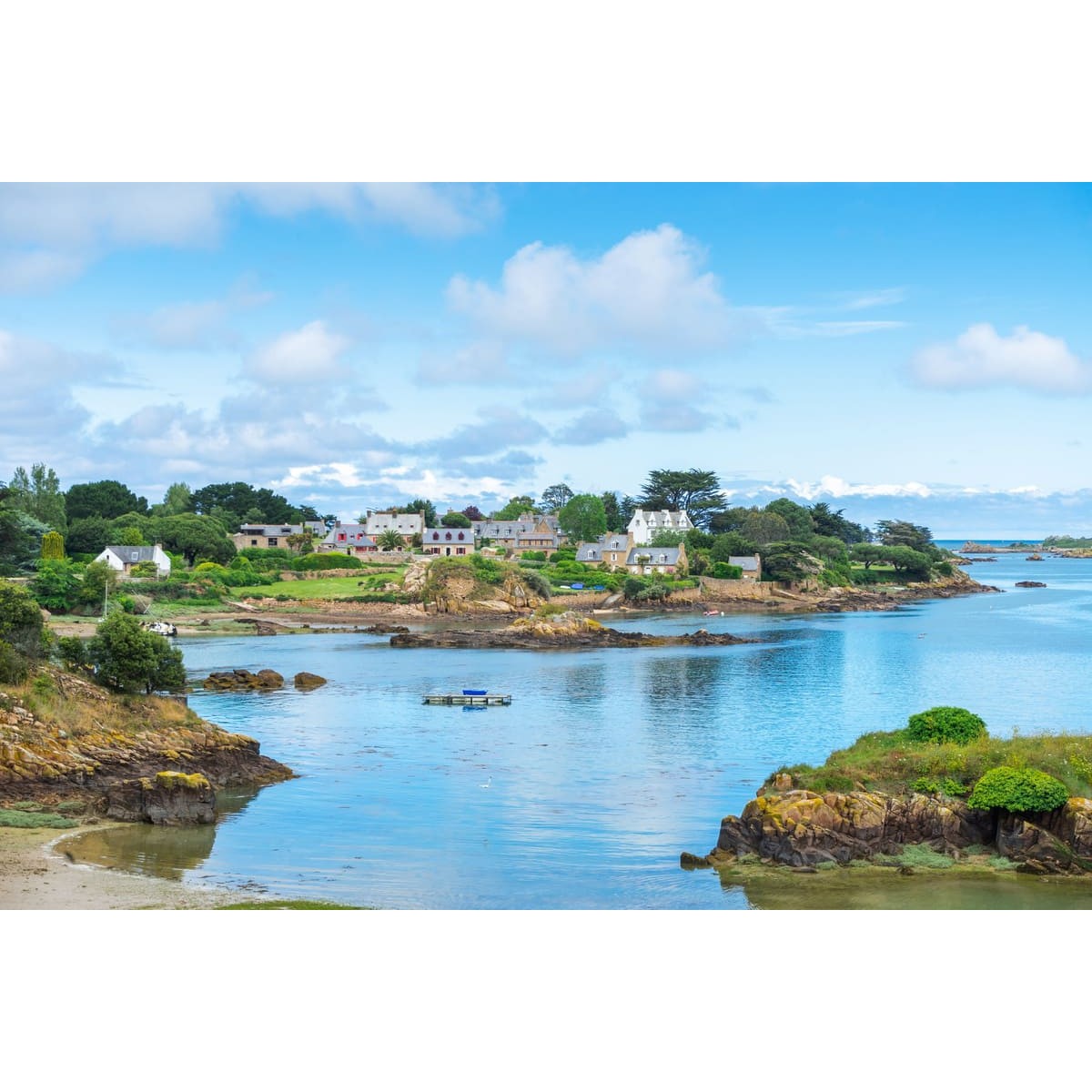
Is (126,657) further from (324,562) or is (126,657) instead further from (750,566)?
(750,566)

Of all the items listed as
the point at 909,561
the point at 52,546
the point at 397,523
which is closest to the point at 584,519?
the point at 397,523

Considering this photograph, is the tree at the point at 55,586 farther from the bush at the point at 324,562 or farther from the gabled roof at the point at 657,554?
the gabled roof at the point at 657,554

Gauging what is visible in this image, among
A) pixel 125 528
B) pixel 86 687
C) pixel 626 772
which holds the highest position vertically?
pixel 125 528

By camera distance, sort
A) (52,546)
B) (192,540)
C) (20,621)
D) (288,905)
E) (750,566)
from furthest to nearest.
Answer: (750,566) → (192,540) → (52,546) → (20,621) → (288,905)

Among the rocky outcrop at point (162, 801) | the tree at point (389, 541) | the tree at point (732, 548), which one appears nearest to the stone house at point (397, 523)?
the tree at point (389, 541)

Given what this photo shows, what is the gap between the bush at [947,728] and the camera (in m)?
16.9

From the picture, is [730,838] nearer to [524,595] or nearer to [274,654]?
[274,654]

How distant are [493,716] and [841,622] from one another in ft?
114

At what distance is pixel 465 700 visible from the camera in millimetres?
31172

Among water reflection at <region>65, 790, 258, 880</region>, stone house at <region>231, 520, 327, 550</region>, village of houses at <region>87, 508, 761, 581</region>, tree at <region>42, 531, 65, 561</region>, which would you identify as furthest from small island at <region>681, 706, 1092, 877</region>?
Result: stone house at <region>231, 520, 327, 550</region>

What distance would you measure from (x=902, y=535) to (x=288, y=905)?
86.8 meters

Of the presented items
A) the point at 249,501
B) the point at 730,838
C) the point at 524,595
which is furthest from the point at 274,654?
the point at 249,501

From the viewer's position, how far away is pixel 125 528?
60.9m

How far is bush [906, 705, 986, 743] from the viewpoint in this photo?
16.9 m
